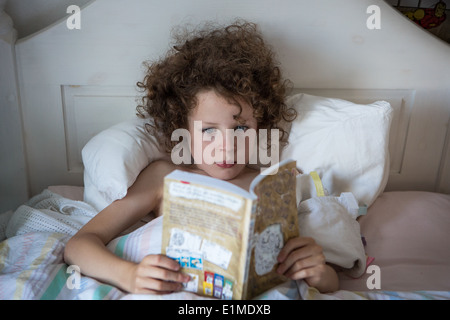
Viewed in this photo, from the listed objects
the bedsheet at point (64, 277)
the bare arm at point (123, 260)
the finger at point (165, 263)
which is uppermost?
the finger at point (165, 263)

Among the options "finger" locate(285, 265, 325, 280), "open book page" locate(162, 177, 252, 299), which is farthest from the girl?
"open book page" locate(162, 177, 252, 299)

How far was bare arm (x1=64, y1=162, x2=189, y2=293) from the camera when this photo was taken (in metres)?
0.67

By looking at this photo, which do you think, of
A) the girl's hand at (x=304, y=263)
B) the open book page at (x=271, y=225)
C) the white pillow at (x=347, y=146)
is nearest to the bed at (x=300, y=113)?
the white pillow at (x=347, y=146)

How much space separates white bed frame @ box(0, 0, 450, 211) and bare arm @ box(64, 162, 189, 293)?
0.33 meters

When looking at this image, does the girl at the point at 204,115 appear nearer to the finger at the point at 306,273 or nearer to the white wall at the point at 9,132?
the finger at the point at 306,273

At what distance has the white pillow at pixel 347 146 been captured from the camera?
3.42 feet

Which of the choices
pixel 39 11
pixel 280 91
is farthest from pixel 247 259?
pixel 39 11

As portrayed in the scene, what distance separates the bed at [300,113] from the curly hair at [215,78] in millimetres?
48

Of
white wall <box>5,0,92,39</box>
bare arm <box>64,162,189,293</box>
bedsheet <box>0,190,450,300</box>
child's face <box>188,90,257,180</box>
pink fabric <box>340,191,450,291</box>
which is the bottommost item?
pink fabric <box>340,191,450,291</box>

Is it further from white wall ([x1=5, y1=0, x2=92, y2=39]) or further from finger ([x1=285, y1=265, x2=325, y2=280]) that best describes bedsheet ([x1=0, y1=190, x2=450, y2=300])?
white wall ([x1=5, y1=0, x2=92, y2=39])

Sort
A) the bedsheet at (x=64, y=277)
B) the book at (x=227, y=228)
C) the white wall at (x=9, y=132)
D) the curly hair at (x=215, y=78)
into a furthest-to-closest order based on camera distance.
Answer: the white wall at (x=9, y=132), the curly hair at (x=215, y=78), the bedsheet at (x=64, y=277), the book at (x=227, y=228)

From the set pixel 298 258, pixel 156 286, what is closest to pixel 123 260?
pixel 156 286

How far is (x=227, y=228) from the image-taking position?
598 millimetres

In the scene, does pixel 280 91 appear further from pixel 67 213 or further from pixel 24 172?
pixel 24 172
